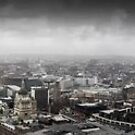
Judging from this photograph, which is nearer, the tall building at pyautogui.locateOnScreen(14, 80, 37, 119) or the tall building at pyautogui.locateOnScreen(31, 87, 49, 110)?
the tall building at pyautogui.locateOnScreen(14, 80, 37, 119)

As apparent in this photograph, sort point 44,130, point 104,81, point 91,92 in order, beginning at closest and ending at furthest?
1. point 44,130
2. point 91,92
3. point 104,81

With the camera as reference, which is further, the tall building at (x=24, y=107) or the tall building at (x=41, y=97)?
the tall building at (x=41, y=97)

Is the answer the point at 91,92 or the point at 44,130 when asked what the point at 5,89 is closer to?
the point at 91,92

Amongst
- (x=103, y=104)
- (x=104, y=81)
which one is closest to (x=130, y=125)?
(x=103, y=104)

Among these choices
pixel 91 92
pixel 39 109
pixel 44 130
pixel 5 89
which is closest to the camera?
pixel 44 130

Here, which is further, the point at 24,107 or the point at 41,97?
the point at 41,97

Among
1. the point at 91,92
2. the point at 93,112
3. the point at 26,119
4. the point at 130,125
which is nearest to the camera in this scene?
the point at 130,125

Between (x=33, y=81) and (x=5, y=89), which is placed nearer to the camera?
(x=5, y=89)

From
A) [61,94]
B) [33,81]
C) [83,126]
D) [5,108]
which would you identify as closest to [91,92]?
[61,94]

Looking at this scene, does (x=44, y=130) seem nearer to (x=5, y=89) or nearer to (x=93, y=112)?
(x=93, y=112)
